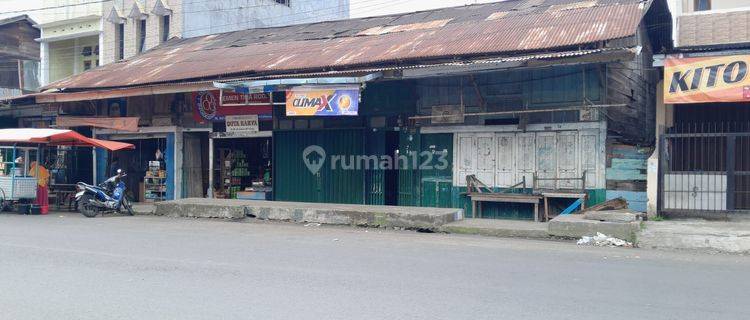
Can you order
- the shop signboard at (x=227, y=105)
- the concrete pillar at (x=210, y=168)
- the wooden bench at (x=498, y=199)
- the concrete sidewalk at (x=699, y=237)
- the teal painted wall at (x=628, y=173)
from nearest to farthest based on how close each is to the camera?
the concrete sidewalk at (x=699, y=237)
the teal painted wall at (x=628, y=173)
the wooden bench at (x=498, y=199)
the shop signboard at (x=227, y=105)
the concrete pillar at (x=210, y=168)

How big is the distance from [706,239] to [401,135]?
24.4 ft

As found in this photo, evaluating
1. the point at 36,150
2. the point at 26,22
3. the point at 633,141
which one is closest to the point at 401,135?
the point at 633,141

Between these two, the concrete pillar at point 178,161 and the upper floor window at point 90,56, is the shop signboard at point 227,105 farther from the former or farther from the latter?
the upper floor window at point 90,56

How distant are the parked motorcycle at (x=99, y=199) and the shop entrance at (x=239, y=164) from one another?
325 centimetres

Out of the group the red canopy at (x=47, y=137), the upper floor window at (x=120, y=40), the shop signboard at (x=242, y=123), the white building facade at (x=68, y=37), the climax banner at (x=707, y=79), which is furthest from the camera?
the white building facade at (x=68, y=37)

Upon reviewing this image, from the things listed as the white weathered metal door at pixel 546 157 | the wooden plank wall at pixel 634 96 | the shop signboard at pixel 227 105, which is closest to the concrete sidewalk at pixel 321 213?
the white weathered metal door at pixel 546 157

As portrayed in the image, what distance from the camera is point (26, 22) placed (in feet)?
82.4

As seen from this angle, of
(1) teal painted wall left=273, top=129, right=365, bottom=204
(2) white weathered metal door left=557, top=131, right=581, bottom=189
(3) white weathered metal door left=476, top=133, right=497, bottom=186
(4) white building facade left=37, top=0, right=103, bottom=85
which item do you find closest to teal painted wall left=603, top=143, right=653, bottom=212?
(2) white weathered metal door left=557, top=131, right=581, bottom=189

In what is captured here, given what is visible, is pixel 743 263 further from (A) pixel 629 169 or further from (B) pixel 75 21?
(B) pixel 75 21

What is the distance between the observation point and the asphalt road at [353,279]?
5.74 m

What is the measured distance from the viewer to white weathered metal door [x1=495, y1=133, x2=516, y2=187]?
13.9 m

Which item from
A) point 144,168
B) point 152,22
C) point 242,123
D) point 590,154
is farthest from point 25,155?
point 590,154

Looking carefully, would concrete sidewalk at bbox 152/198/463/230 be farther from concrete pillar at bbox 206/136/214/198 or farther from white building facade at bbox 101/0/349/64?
white building facade at bbox 101/0/349/64

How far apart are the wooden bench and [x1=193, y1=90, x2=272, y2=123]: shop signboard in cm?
604
